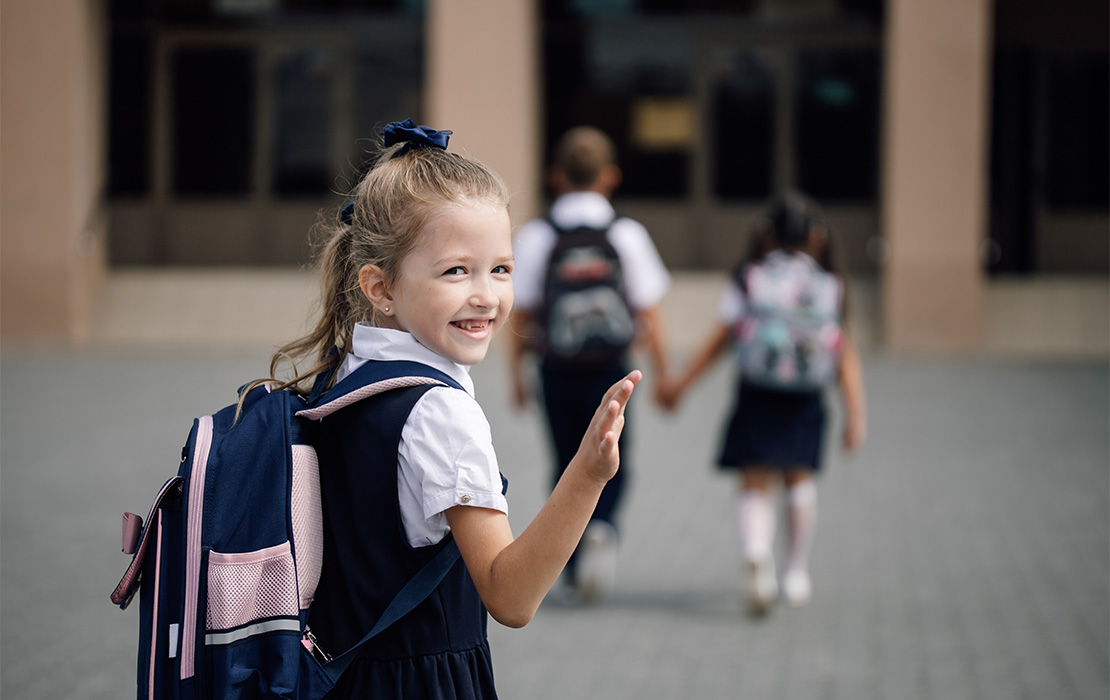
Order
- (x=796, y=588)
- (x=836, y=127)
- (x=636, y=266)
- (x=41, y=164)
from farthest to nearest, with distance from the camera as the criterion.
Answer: (x=836, y=127) < (x=41, y=164) < (x=636, y=266) < (x=796, y=588)

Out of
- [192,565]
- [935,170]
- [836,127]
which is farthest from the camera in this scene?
[836,127]

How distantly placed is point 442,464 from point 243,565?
314mm

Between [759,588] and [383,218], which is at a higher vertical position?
[383,218]

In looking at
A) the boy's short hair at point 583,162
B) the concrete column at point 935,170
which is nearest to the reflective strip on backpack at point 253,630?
the boy's short hair at point 583,162

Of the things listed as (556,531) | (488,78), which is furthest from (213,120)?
(556,531)

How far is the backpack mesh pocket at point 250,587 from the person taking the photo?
1770 millimetres

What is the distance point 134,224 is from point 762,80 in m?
9.96

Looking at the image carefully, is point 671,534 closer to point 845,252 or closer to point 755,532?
point 755,532

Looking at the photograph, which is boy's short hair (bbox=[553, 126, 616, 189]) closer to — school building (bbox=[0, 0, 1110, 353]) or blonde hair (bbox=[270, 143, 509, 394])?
blonde hair (bbox=[270, 143, 509, 394])

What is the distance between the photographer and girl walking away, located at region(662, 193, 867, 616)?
5305 mm

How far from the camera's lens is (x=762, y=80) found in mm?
19219

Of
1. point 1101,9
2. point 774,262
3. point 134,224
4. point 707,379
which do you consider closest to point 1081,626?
point 774,262

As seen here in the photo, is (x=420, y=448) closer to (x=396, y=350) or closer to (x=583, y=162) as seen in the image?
(x=396, y=350)

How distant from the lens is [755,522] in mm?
5441
